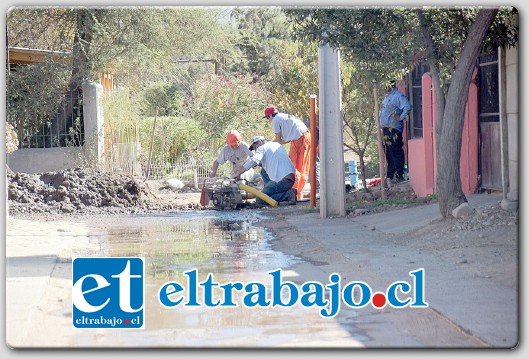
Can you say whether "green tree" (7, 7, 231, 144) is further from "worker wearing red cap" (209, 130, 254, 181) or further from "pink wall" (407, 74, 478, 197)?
"pink wall" (407, 74, 478, 197)

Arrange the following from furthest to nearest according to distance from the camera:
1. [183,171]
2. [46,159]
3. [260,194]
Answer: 1. [183,171]
2. [46,159]
3. [260,194]

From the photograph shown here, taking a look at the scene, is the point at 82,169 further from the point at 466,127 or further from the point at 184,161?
the point at 466,127

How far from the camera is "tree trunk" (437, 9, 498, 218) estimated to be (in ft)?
31.2

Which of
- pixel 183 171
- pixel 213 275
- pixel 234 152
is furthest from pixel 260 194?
pixel 213 275

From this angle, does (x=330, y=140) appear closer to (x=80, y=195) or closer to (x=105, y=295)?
(x=80, y=195)

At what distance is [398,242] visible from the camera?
388 inches

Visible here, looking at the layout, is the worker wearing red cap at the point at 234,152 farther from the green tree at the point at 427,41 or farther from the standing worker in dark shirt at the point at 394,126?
the green tree at the point at 427,41

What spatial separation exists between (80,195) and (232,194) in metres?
2.51

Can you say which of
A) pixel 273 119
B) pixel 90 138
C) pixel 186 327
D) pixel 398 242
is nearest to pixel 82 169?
pixel 90 138

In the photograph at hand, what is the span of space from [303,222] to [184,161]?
24.3 ft

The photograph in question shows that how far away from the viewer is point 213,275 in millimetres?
7781

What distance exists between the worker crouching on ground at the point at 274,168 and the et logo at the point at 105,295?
8041mm

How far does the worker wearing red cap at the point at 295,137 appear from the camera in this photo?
15484mm

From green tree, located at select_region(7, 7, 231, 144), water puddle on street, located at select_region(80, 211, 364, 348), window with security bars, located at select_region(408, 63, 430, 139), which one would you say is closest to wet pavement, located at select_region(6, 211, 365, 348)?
water puddle on street, located at select_region(80, 211, 364, 348)
